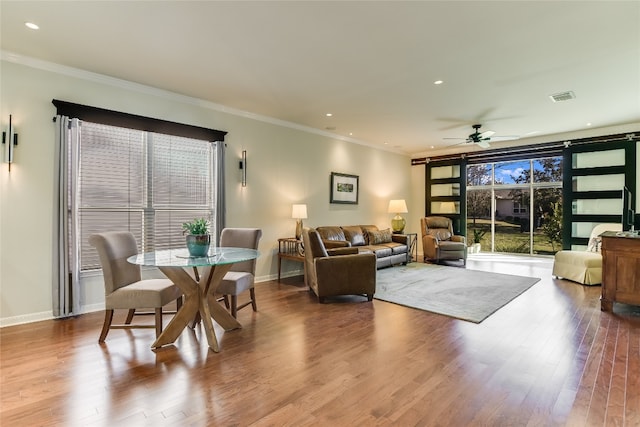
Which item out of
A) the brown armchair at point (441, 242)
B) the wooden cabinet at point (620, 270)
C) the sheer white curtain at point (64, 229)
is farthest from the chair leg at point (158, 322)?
the brown armchair at point (441, 242)

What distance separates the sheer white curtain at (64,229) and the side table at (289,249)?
2.85m

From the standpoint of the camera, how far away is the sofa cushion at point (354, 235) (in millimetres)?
6410

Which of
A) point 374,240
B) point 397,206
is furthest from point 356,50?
point 397,206

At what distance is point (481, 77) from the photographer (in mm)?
3871

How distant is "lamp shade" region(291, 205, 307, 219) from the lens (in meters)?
5.67

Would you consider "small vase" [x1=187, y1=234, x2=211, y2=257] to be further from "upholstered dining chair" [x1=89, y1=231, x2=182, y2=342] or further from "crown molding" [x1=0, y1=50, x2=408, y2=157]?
"crown molding" [x1=0, y1=50, x2=408, y2=157]

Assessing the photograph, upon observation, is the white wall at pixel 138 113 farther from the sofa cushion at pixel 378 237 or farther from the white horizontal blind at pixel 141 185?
the sofa cushion at pixel 378 237

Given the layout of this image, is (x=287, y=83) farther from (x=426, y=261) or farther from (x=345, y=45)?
(x=426, y=261)

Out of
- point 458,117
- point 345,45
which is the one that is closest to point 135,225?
point 345,45

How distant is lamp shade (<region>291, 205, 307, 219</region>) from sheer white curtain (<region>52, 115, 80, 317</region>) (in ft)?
10.3

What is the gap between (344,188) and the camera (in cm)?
702

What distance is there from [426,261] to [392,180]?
230 centimetres

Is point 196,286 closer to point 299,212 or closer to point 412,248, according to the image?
point 299,212

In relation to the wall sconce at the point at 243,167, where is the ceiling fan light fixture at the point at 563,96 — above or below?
above
